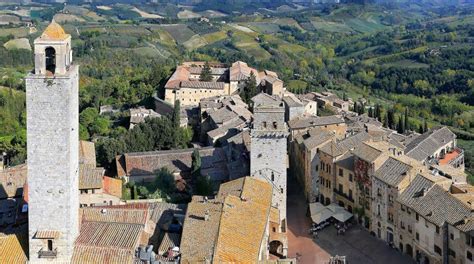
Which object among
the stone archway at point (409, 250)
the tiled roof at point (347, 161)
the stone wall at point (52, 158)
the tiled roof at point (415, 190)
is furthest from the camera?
the tiled roof at point (347, 161)

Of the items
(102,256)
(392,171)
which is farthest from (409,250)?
(102,256)

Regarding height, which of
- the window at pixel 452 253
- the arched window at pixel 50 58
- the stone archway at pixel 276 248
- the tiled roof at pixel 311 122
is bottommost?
the stone archway at pixel 276 248

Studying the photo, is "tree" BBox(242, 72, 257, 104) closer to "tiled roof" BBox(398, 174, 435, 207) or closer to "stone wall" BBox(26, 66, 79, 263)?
"tiled roof" BBox(398, 174, 435, 207)

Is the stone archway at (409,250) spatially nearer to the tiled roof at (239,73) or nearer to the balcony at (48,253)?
the balcony at (48,253)

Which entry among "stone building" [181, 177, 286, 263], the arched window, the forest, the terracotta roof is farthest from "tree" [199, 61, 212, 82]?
the arched window

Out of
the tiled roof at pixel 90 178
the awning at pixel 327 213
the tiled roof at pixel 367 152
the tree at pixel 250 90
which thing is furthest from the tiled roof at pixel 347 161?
the tree at pixel 250 90

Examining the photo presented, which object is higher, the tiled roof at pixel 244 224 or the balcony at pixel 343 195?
the tiled roof at pixel 244 224

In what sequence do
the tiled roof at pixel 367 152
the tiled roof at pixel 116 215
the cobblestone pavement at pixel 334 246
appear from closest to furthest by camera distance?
the tiled roof at pixel 116 215 → the cobblestone pavement at pixel 334 246 → the tiled roof at pixel 367 152

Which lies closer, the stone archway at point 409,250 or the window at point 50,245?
the window at point 50,245
